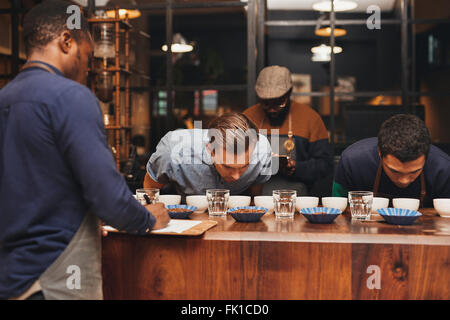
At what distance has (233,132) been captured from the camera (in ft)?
7.30

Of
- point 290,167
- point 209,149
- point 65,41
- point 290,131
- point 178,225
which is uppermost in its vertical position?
point 65,41

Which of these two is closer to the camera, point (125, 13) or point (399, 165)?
point (399, 165)

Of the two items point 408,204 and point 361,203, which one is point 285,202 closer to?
point 361,203

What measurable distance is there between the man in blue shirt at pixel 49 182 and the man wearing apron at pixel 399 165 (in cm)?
131

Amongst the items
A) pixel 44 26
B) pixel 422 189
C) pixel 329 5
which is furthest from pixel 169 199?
pixel 329 5

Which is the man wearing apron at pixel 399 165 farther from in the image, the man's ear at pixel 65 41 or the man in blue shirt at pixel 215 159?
the man's ear at pixel 65 41

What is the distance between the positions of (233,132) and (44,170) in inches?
42.7

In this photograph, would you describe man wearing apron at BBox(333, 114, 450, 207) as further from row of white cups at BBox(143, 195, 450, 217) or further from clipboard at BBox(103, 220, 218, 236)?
Answer: clipboard at BBox(103, 220, 218, 236)

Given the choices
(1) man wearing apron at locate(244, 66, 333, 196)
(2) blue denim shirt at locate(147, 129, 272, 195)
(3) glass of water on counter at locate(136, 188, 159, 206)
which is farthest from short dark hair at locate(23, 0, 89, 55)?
(1) man wearing apron at locate(244, 66, 333, 196)

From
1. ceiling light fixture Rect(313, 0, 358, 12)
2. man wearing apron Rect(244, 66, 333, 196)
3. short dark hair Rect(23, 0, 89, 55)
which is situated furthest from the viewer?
ceiling light fixture Rect(313, 0, 358, 12)

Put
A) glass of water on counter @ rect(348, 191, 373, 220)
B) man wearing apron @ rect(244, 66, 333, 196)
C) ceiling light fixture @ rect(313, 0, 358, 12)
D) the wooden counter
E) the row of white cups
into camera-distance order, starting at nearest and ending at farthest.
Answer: the wooden counter, glass of water on counter @ rect(348, 191, 373, 220), the row of white cups, man wearing apron @ rect(244, 66, 333, 196), ceiling light fixture @ rect(313, 0, 358, 12)

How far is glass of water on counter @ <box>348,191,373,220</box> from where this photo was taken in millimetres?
1863

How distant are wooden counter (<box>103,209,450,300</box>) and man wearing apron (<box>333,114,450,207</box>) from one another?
0.53m

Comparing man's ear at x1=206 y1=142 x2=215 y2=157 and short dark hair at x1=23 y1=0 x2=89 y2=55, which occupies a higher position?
short dark hair at x1=23 y1=0 x2=89 y2=55
